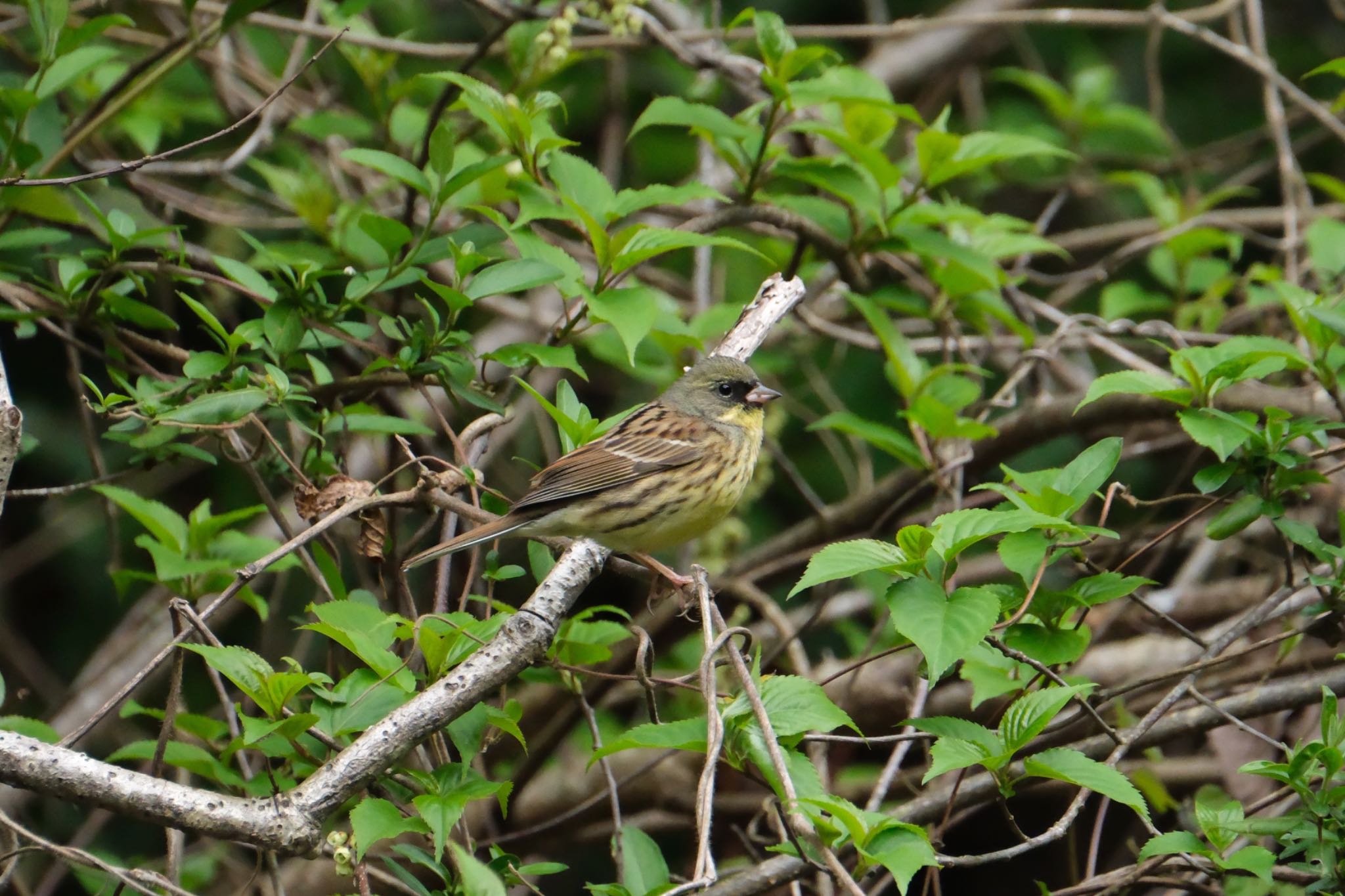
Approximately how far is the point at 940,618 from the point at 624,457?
1.80 meters

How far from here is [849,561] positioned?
2.73m

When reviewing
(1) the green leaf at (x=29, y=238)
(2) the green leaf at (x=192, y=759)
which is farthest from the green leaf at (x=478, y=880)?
(1) the green leaf at (x=29, y=238)

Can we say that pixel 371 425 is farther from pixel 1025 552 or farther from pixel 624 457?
pixel 1025 552

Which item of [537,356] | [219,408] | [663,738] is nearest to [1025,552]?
[663,738]

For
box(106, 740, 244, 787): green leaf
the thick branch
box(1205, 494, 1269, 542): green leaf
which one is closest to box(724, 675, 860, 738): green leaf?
the thick branch

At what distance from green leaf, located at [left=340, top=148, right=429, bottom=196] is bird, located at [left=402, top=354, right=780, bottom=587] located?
0.85 m

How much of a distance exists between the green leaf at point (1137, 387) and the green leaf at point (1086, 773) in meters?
0.94

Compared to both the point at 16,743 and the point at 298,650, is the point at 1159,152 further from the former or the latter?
the point at 16,743

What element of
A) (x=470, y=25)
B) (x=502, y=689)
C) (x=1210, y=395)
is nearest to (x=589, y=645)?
(x=502, y=689)

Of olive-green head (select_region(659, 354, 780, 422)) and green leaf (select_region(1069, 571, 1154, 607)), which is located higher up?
olive-green head (select_region(659, 354, 780, 422))

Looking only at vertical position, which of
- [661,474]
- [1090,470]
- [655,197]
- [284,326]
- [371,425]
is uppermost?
[655,197]

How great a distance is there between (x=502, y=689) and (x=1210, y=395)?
1.94 m

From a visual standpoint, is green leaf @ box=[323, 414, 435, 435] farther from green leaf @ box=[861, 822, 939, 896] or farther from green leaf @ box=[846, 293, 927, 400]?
green leaf @ box=[861, 822, 939, 896]

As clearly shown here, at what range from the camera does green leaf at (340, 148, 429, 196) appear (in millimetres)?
3500
